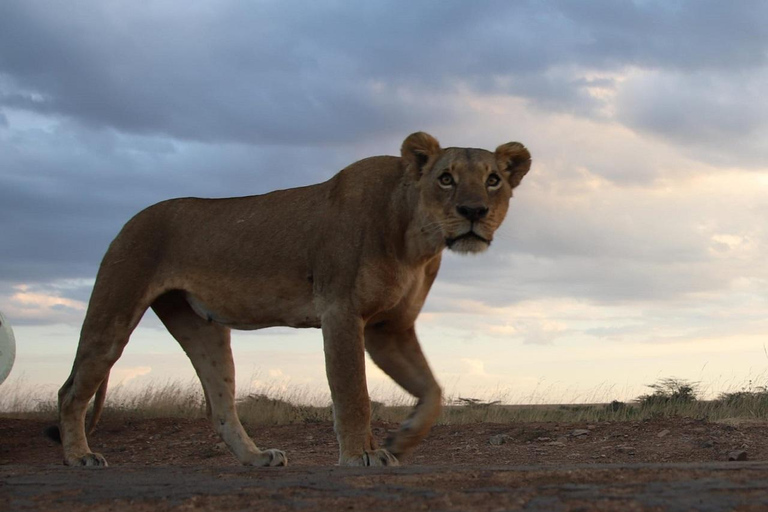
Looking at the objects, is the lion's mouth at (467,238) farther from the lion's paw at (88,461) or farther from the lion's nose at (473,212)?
the lion's paw at (88,461)

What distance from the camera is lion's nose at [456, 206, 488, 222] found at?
6594 millimetres

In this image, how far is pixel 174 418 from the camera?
1561 cm

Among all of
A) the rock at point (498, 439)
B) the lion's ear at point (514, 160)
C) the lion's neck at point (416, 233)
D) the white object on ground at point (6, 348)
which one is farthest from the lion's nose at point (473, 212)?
the white object on ground at point (6, 348)

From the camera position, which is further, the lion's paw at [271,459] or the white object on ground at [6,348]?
the white object on ground at [6,348]

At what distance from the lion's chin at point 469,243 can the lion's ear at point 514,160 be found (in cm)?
89

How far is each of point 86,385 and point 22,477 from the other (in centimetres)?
266

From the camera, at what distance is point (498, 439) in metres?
12.2

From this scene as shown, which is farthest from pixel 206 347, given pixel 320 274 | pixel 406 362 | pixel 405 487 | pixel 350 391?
pixel 405 487

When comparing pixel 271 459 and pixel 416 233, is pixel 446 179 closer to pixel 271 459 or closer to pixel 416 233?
pixel 416 233

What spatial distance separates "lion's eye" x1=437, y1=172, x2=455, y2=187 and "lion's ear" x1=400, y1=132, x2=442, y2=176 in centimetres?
31

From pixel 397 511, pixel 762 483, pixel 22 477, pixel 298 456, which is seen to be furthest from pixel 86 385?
pixel 762 483

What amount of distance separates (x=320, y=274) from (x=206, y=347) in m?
2.06

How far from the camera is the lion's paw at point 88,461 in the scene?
25.9 ft

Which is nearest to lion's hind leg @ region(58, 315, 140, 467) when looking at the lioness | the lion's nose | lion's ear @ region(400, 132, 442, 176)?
the lioness
